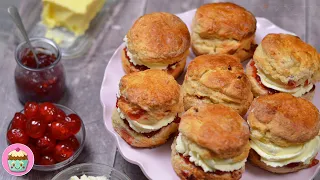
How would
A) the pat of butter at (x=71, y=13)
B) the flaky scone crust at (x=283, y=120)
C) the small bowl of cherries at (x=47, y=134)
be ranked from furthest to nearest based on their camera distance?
1. the pat of butter at (x=71, y=13)
2. the small bowl of cherries at (x=47, y=134)
3. the flaky scone crust at (x=283, y=120)

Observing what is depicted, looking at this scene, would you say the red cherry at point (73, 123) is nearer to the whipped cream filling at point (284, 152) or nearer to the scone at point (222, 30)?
the scone at point (222, 30)

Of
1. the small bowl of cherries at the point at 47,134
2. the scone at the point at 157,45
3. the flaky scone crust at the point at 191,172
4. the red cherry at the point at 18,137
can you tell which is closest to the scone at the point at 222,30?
the scone at the point at 157,45

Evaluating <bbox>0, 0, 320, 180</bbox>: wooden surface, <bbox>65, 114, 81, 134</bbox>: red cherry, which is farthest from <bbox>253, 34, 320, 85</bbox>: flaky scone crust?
<bbox>65, 114, 81, 134</bbox>: red cherry

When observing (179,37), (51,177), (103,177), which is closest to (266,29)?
(179,37)

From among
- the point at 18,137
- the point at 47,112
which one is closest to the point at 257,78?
the point at 47,112

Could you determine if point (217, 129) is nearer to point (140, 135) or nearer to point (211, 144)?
point (211, 144)

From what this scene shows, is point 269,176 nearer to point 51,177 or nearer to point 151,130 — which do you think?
point 151,130

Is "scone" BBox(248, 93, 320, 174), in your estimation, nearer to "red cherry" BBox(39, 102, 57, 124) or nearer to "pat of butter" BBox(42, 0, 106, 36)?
"red cherry" BBox(39, 102, 57, 124)
